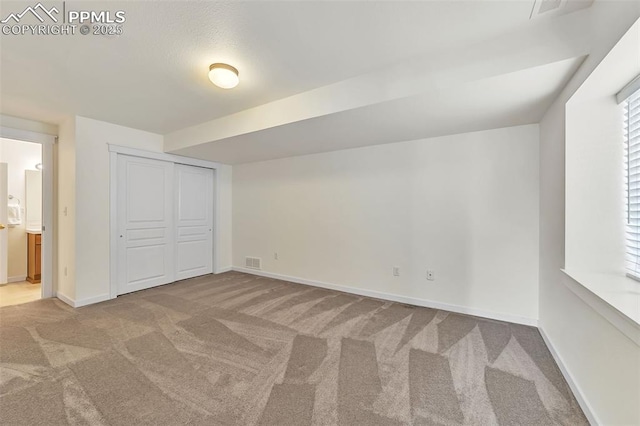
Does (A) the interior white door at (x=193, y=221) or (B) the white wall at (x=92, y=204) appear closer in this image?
(B) the white wall at (x=92, y=204)

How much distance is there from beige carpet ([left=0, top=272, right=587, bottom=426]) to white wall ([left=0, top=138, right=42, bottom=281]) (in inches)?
75.5

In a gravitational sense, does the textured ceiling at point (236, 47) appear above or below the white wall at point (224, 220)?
above

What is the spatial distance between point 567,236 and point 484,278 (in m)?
1.21

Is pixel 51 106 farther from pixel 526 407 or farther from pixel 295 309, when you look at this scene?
pixel 526 407

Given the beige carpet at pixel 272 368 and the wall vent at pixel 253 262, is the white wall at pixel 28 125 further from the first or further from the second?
the wall vent at pixel 253 262

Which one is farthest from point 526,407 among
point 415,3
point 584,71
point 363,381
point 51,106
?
point 51,106

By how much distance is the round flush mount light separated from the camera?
81.7 inches

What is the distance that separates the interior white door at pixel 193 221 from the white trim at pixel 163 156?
0.12 metres

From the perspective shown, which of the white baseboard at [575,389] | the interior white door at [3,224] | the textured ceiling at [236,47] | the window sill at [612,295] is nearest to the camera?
the window sill at [612,295]

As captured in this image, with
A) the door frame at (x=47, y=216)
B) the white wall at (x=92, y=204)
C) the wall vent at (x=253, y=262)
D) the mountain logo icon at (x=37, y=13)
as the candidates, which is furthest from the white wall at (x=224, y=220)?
the mountain logo icon at (x=37, y=13)

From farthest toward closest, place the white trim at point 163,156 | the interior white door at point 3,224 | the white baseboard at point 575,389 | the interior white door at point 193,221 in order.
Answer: the interior white door at point 193,221, the interior white door at point 3,224, the white trim at point 163,156, the white baseboard at point 575,389

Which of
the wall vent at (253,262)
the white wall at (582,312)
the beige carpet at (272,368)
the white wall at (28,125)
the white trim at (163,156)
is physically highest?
the white wall at (28,125)

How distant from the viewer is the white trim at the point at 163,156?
3635mm

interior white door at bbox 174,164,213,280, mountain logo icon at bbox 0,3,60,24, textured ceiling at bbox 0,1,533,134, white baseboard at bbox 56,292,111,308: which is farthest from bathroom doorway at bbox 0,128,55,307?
mountain logo icon at bbox 0,3,60,24
